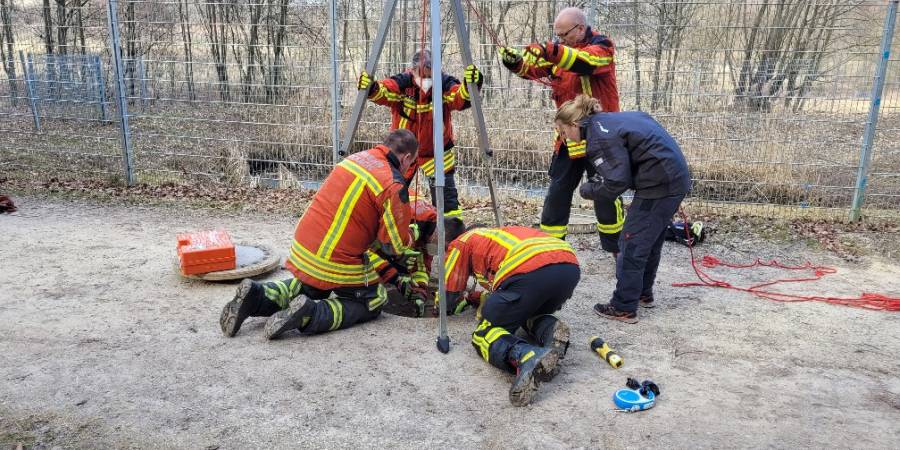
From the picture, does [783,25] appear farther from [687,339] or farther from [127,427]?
[127,427]

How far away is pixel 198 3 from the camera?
25.6 feet

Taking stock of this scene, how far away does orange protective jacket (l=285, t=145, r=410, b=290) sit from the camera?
13.7 feet

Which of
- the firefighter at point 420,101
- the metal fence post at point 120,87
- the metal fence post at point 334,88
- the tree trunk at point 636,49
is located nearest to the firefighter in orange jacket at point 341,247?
the firefighter at point 420,101

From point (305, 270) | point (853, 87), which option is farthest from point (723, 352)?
point (853, 87)

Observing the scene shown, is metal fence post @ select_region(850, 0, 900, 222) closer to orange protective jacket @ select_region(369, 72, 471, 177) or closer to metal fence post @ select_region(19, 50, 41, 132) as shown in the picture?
orange protective jacket @ select_region(369, 72, 471, 177)

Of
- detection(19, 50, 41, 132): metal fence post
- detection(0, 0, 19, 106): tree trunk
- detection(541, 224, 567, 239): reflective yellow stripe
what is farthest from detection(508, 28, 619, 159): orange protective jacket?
detection(0, 0, 19, 106): tree trunk

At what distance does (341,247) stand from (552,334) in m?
1.41

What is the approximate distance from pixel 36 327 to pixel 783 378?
15.1 ft

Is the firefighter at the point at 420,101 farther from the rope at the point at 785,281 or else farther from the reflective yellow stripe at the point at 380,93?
the rope at the point at 785,281

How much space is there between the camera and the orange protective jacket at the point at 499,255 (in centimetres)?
390

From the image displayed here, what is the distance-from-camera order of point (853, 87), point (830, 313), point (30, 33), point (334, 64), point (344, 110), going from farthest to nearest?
point (30, 33) < point (344, 110) < point (334, 64) < point (853, 87) < point (830, 313)

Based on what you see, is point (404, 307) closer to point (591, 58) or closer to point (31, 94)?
point (591, 58)

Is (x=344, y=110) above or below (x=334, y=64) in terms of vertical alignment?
below

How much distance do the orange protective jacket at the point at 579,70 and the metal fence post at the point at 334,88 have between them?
109 inches
